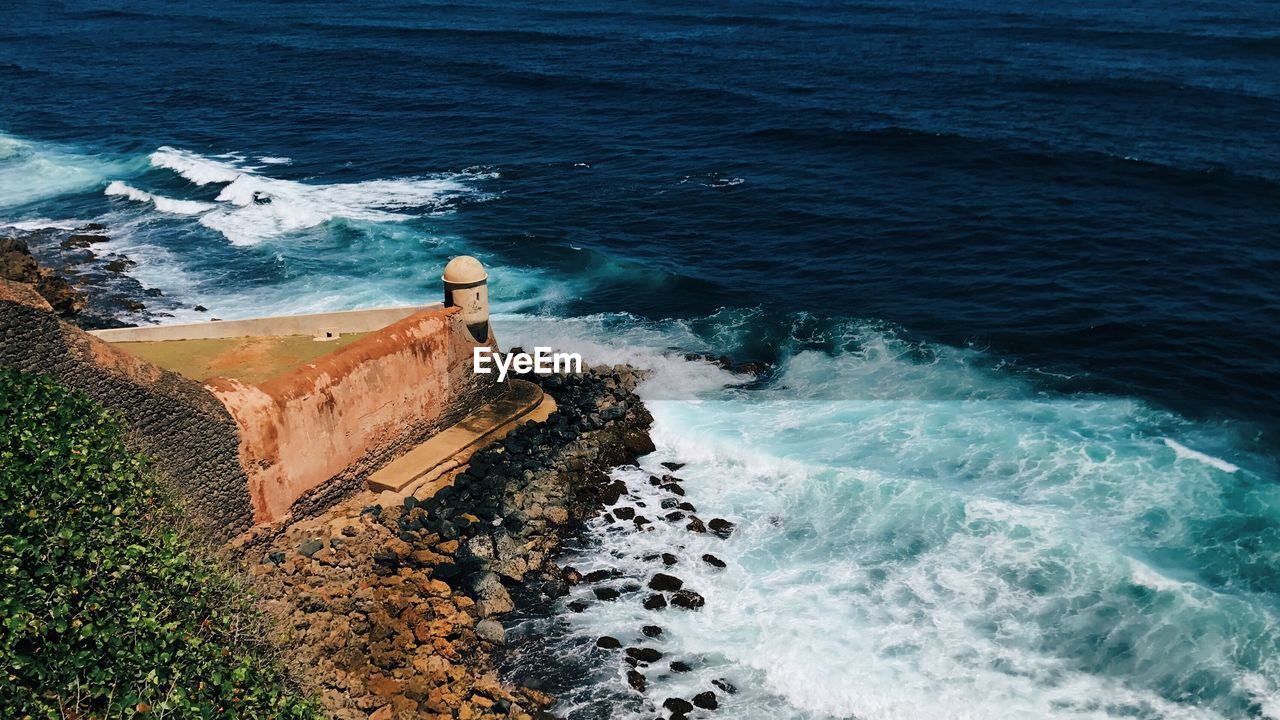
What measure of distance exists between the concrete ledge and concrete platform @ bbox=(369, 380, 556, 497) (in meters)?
2.95

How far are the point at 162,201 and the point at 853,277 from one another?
3080 cm

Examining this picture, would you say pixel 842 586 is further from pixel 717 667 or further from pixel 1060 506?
pixel 1060 506

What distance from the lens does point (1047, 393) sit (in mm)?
26312

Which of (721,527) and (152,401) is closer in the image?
(152,401)

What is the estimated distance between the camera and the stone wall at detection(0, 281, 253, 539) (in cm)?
1453

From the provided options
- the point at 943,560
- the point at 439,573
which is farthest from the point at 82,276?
the point at 943,560

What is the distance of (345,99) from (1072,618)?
55404mm

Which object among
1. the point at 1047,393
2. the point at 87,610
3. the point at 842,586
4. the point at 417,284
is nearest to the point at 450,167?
the point at 417,284

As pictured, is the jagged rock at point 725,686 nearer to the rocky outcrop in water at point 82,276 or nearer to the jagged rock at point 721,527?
the jagged rock at point 721,527

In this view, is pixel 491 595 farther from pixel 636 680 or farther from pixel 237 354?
pixel 237 354

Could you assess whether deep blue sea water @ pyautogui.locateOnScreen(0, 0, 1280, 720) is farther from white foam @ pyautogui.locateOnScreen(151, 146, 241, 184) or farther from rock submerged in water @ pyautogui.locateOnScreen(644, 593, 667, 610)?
rock submerged in water @ pyautogui.locateOnScreen(644, 593, 667, 610)

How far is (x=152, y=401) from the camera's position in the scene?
51.9 ft

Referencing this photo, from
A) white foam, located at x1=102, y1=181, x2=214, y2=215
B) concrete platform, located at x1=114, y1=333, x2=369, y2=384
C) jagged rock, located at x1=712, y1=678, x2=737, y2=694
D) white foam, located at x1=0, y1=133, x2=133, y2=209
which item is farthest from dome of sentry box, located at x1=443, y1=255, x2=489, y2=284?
white foam, located at x1=0, y1=133, x2=133, y2=209

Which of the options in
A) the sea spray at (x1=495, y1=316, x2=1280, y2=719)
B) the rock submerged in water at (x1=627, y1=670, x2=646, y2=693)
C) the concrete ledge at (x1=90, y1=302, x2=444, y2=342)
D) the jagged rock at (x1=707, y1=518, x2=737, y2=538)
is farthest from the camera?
the concrete ledge at (x1=90, y1=302, x2=444, y2=342)
